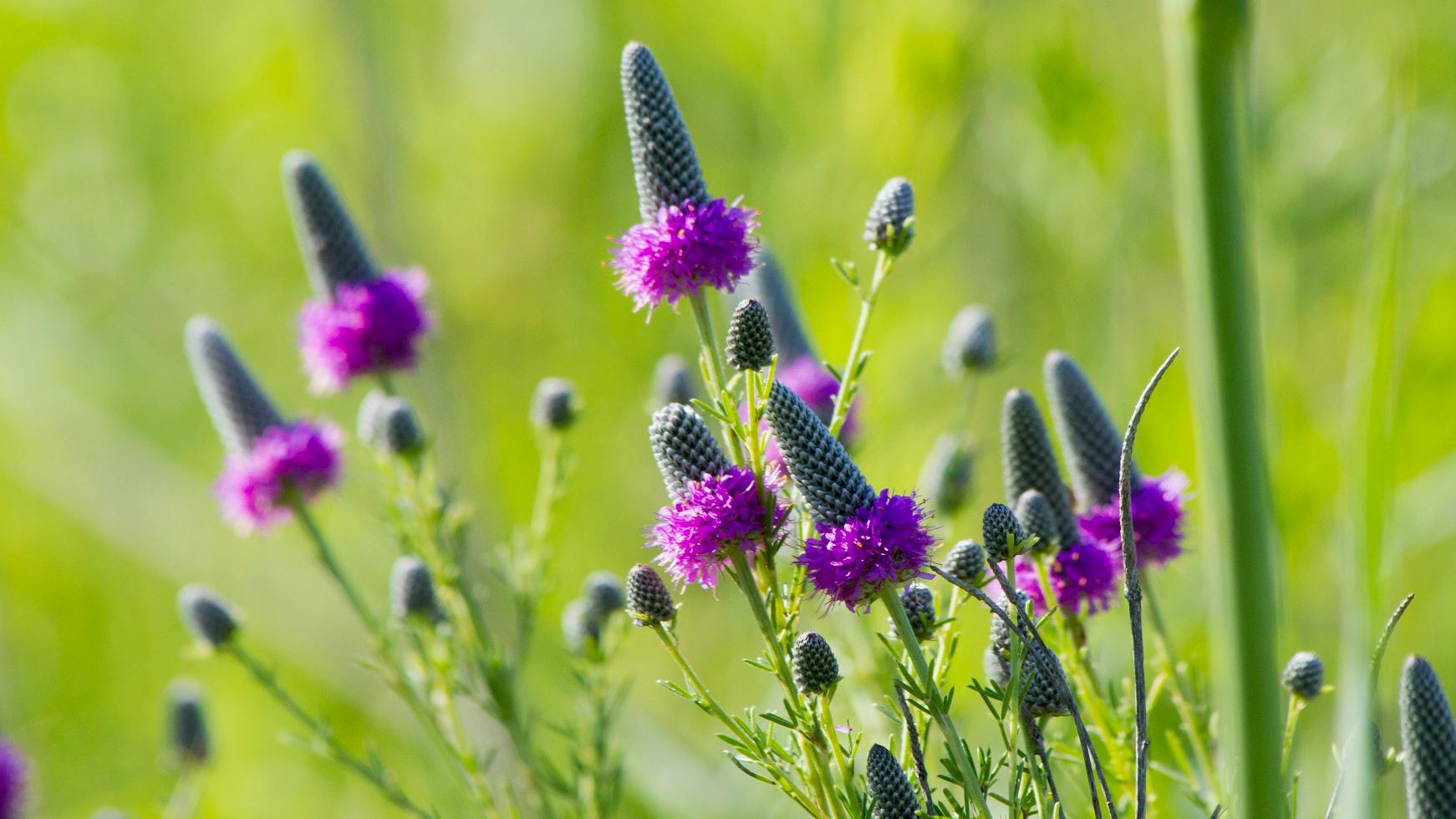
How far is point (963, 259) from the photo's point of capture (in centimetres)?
389

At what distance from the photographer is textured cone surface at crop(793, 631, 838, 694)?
926 mm

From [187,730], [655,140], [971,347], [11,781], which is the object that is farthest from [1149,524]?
[11,781]

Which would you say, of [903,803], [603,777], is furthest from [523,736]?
[903,803]

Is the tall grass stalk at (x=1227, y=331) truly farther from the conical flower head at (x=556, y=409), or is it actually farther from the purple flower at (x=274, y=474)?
the purple flower at (x=274, y=474)

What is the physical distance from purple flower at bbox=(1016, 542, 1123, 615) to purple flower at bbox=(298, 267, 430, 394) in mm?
860

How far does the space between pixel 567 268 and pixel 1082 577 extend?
3.45m

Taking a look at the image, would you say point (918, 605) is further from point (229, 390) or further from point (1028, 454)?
point (229, 390)

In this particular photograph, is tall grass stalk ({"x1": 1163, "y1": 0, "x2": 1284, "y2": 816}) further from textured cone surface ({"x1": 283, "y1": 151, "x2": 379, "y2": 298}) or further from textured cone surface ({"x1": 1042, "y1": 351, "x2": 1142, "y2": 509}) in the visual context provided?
textured cone surface ({"x1": 283, "y1": 151, "x2": 379, "y2": 298})

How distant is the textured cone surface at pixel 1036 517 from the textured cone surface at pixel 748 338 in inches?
11.2

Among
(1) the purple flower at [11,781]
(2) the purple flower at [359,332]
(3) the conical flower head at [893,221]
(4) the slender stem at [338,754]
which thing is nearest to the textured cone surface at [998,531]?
(3) the conical flower head at [893,221]

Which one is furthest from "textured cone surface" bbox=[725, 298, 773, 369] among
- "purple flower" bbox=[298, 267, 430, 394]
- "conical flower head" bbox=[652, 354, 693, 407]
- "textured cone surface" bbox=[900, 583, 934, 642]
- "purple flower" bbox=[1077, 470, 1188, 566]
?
"purple flower" bbox=[298, 267, 430, 394]

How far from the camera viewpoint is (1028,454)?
3.72 feet

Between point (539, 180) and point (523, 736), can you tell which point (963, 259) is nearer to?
point (539, 180)

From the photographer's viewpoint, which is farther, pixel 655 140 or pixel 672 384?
pixel 672 384
